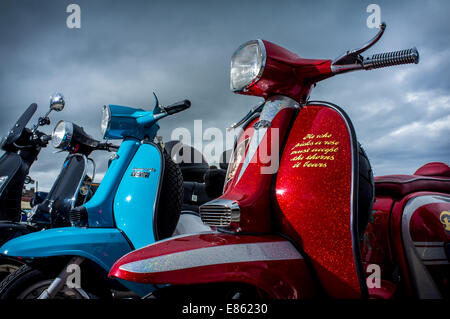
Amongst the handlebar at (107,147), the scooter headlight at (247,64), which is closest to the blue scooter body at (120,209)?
the handlebar at (107,147)

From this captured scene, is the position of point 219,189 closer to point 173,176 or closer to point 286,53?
point 173,176

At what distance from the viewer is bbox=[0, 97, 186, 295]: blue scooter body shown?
1475 mm

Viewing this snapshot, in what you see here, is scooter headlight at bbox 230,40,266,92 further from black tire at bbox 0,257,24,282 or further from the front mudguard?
the front mudguard

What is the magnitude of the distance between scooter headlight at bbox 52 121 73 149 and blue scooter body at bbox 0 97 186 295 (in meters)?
0.74

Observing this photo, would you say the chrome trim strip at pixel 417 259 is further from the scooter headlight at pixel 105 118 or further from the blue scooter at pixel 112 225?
the scooter headlight at pixel 105 118

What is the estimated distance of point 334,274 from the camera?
35.2 inches

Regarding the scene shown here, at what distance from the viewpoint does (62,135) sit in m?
2.72

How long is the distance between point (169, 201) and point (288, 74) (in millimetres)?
1167

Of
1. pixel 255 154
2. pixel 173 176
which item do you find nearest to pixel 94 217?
pixel 173 176

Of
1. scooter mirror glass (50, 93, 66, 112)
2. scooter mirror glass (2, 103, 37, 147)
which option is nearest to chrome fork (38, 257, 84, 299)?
scooter mirror glass (50, 93, 66, 112)

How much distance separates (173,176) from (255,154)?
1.06m

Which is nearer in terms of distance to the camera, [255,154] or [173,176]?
[255,154]

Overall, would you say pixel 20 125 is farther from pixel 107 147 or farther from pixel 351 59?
pixel 351 59

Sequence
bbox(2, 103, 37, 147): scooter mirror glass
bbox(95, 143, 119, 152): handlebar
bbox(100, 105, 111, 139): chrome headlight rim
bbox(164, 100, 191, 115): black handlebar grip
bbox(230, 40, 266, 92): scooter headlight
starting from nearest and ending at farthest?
bbox(230, 40, 266, 92): scooter headlight → bbox(164, 100, 191, 115): black handlebar grip → bbox(100, 105, 111, 139): chrome headlight rim → bbox(95, 143, 119, 152): handlebar → bbox(2, 103, 37, 147): scooter mirror glass
